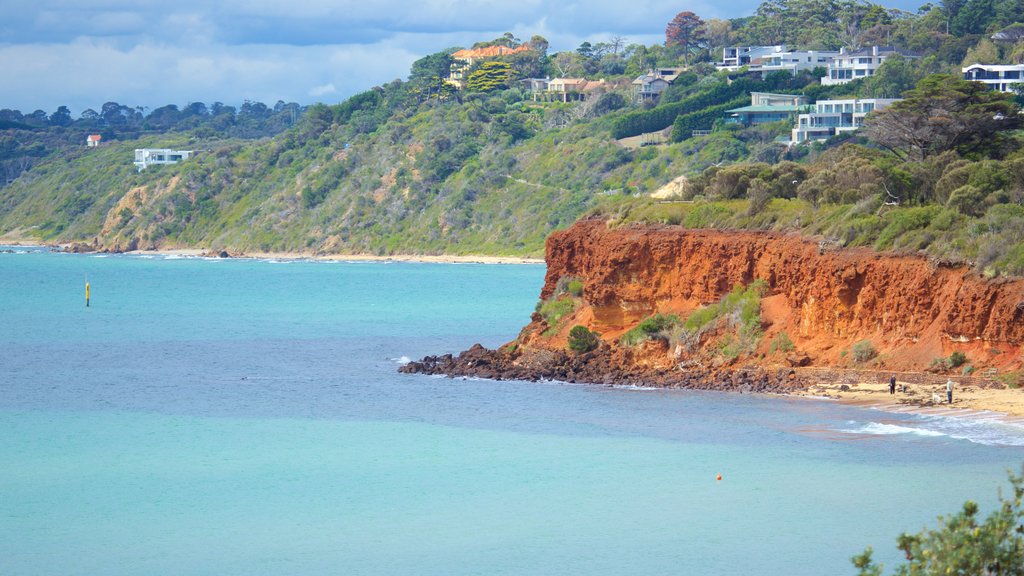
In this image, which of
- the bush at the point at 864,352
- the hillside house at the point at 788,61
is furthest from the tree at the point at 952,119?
the hillside house at the point at 788,61

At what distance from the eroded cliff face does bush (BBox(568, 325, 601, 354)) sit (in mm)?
723

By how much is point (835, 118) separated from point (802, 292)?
258 feet

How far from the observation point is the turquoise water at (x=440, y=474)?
1038 inches

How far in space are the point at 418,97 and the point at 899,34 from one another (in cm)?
5615

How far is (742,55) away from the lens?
166250 millimetres

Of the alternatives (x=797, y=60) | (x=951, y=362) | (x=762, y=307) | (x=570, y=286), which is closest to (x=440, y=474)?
(x=951, y=362)

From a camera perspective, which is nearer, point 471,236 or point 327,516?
point 327,516

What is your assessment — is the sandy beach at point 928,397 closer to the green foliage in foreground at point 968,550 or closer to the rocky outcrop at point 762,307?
the rocky outcrop at point 762,307

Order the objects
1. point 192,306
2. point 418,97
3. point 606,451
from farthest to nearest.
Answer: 1. point 418,97
2. point 192,306
3. point 606,451

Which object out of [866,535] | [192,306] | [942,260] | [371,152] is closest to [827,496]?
[866,535]

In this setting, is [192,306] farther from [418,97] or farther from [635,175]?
[418,97]

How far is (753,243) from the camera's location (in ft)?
155

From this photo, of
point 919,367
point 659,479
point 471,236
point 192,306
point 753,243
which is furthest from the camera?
point 471,236

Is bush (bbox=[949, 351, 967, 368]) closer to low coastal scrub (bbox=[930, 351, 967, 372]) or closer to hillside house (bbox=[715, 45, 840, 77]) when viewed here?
low coastal scrub (bbox=[930, 351, 967, 372])
